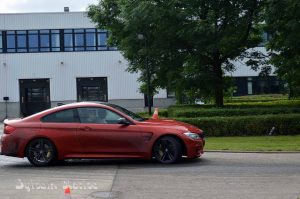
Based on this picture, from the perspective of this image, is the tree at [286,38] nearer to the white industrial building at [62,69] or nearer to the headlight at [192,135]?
the headlight at [192,135]

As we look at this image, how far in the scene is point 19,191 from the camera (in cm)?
974

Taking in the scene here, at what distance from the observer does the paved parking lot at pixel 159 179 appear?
9.36m

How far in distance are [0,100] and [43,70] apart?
4.43 meters

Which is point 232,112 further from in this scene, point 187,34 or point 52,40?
point 52,40

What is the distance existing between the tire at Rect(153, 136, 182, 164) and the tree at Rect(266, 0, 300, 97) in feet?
32.5

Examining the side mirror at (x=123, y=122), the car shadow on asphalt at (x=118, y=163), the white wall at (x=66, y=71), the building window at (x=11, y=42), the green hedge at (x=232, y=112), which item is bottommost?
the car shadow on asphalt at (x=118, y=163)

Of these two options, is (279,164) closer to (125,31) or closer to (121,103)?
(125,31)

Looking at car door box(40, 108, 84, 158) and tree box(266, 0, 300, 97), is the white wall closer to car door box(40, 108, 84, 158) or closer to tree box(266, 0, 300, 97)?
tree box(266, 0, 300, 97)

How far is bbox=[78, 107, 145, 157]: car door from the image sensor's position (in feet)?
41.3

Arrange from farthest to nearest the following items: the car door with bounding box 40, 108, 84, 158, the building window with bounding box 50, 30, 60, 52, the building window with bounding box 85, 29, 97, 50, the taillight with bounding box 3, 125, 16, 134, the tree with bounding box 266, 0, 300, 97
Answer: the building window with bounding box 50, 30, 60, 52 → the building window with bounding box 85, 29, 97, 50 → the tree with bounding box 266, 0, 300, 97 → the taillight with bounding box 3, 125, 16, 134 → the car door with bounding box 40, 108, 84, 158

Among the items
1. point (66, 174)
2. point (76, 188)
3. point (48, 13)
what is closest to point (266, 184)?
point (76, 188)

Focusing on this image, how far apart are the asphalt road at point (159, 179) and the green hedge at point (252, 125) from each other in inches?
283

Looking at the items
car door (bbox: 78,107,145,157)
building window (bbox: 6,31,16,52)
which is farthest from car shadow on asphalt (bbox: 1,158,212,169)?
building window (bbox: 6,31,16,52)

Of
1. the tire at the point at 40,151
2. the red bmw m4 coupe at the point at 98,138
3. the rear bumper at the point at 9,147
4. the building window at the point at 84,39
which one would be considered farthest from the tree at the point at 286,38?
the building window at the point at 84,39
